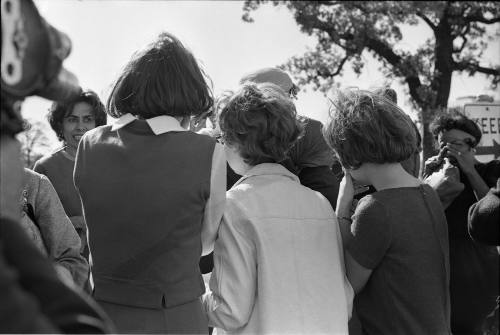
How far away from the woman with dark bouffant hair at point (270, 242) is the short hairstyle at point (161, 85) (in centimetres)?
20

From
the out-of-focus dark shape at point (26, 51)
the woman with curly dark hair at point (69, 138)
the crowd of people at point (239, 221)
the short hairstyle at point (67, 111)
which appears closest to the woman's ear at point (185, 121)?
the crowd of people at point (239, 221)

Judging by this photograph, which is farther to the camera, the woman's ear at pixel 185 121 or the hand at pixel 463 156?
the hand at pixel 463 156

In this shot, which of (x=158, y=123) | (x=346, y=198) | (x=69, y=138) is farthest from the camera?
(x=69, y=138)

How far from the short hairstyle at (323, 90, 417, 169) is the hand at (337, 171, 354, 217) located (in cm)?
11

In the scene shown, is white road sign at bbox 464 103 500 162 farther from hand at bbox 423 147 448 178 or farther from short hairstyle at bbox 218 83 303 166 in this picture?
short hairstyle at bbox 218 83 303 166

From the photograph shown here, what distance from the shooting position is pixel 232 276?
2189 millimetres

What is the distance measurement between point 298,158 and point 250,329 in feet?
2.93

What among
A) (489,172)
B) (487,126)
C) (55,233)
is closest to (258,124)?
(55,233)

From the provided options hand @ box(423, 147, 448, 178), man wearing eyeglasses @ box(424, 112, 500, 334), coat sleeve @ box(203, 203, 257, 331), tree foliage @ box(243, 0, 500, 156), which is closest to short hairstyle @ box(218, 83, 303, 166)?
coat sleeve @ box(203, 203, 257, 331)

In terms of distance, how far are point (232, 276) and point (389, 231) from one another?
1.88 ft

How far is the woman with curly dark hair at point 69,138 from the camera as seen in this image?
3.53m

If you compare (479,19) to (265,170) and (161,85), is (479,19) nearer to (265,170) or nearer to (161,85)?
(265,170)

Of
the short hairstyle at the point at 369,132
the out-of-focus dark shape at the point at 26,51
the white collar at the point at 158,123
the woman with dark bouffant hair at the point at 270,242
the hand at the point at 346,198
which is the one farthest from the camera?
→ the hand at the point at 346,198

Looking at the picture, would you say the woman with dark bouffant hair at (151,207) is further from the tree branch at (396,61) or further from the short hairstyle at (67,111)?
the tree branch at (396,61)
